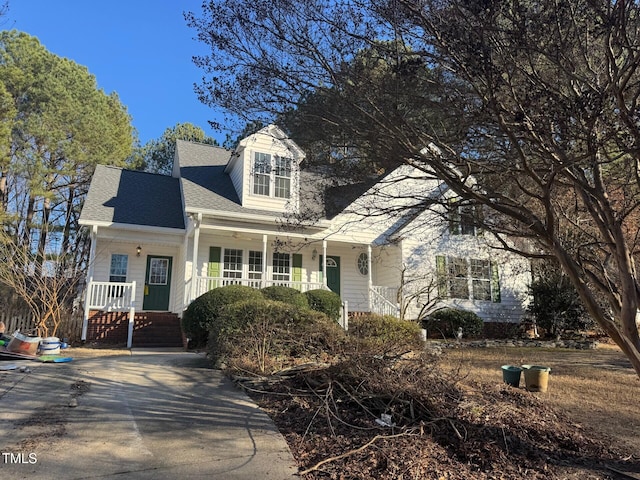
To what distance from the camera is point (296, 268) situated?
16.1 metres

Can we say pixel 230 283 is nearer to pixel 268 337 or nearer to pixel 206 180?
pixel 206 180

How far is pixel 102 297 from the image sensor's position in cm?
1306

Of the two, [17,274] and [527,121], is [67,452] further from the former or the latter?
[17,274]

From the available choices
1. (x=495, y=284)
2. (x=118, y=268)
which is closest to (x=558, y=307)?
(x=495, y=284)

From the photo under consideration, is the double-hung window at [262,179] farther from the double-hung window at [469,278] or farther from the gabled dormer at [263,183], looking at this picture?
the double-hung window at [469,278]

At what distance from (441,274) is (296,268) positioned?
213 inches

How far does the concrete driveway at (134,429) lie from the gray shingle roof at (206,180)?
7.72m

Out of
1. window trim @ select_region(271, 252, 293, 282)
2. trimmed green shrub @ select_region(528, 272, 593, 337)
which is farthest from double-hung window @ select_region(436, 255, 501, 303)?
window trim @ select_region(271, 252, 293, 282)

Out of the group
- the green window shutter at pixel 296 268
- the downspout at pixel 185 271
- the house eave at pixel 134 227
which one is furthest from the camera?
the green window shutter at pixel 296 268

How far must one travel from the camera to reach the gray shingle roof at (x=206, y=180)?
1395 cm

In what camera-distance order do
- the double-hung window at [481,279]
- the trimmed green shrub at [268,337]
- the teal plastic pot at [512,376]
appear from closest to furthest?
the trimmed green shrub at [268,337] < the teal plastic pot at [512,376] < the double-hung window at [481,279]

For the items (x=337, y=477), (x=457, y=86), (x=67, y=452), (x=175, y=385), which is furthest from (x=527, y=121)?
(x=175, y=385)

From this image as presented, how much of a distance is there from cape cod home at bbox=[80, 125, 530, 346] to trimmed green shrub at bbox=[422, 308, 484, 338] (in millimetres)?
556

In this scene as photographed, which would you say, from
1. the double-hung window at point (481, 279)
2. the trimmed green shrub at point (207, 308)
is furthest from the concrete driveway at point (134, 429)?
the double-hung window at point (481, 279)
